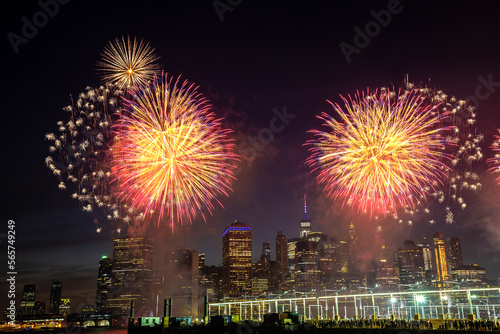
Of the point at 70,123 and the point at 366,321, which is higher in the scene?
the point at 70,123

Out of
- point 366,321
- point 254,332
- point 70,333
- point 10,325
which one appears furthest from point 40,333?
point 366,321

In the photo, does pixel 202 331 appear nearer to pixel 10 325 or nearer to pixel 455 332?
pixel 455 332

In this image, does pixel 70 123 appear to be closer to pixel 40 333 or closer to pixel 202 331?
pixel 202 331

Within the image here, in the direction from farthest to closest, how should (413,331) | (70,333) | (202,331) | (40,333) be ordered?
1. (70,333)
2. (40,333)
3. (202,331)
4. (413,331)

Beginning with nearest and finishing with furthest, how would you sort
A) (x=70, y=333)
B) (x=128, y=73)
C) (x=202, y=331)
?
(x=128, y=73)
(x=202, y=331)
(x=70, y=333)

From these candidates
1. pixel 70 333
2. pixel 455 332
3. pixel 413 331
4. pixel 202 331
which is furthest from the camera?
pixel 70 333

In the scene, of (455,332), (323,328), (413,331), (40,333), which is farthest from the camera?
(40,333)

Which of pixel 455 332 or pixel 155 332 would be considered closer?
pixel 455 332

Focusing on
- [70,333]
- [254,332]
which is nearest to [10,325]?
[70,333]

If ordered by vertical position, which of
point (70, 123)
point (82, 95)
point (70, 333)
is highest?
point (82, 95)
